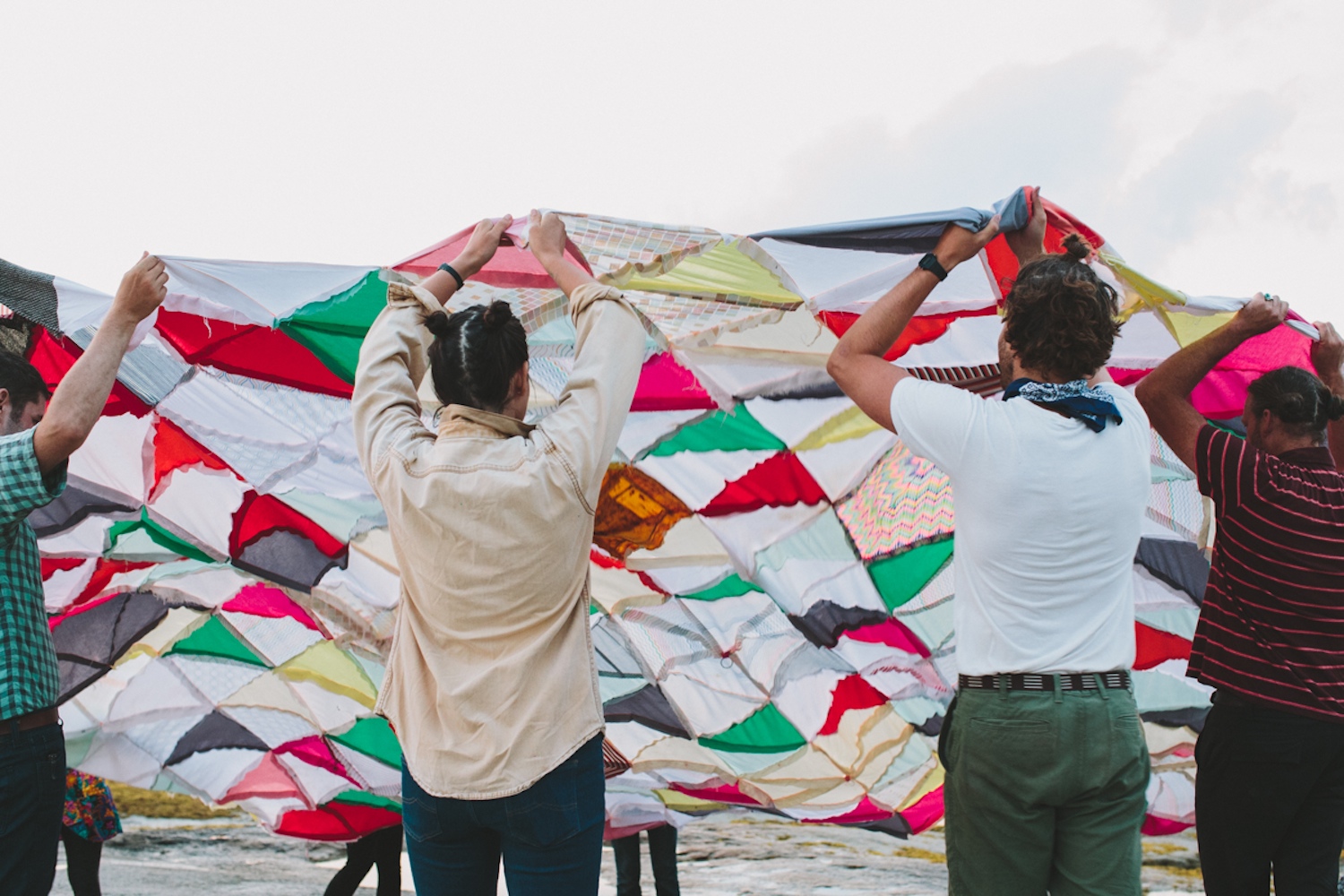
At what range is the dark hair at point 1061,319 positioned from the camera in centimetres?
171

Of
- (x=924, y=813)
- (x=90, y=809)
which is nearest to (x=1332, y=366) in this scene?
(x=924, y=813)

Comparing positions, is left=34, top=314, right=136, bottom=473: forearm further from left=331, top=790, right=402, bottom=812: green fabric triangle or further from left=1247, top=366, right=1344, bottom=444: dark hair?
left=1247, top=366, right=1344, bottom=444: dark hair

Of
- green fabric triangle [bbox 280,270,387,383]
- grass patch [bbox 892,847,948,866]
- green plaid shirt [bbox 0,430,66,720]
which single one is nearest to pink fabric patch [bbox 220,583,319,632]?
green fabric triangle [bbox 280,270,387,383]

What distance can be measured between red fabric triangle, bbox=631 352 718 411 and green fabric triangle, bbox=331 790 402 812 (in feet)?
6.81

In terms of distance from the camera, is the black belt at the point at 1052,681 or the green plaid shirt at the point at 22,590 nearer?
the black belt at the point at 1052,681

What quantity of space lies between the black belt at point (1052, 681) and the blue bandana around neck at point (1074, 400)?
1.34ft

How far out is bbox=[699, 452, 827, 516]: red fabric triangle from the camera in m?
3.15

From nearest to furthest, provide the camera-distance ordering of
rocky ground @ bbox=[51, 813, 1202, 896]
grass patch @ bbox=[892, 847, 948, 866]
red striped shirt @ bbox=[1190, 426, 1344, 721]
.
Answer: red striped shirt @ bbox=[1190, 426, 1344, 721]
rocky ground @ bbox=[51, 813, 1202, 896]
grass patch @ bbox=[892, 847, 948, 866]

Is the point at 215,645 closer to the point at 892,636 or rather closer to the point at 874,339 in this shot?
the point at 892,636

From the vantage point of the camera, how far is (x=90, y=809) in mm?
4293

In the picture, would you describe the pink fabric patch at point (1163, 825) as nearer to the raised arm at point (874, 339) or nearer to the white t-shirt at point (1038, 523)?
the white t-shirt at point (1038, 523)

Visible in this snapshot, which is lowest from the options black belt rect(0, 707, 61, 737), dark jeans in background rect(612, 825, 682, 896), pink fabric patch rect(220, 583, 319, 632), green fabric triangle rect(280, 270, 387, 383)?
dark jeans in background rect(612, 825, 682, 896)

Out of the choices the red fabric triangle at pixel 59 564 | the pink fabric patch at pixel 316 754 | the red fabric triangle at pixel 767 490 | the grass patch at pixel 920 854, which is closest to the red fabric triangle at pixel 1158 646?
the red fabric triangle at pixel 767 490

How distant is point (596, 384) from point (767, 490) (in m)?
1.46
